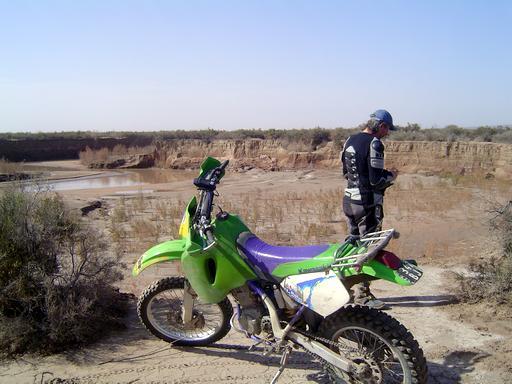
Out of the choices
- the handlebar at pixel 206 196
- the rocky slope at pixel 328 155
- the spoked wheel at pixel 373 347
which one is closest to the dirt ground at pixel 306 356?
the spoked wheel at pixel 373 347

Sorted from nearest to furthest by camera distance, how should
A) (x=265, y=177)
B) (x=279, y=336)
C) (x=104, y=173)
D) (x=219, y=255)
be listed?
(x=279, y=336)
(x=219, y=255)
(x=265, y=177)
(x=104, y=173)

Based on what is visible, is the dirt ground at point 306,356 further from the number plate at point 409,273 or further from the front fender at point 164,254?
the number plate at point 409,273

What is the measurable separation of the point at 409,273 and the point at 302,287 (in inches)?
29.7

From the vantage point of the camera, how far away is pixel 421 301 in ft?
18.7

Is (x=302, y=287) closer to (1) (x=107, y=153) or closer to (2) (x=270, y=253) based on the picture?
(2) (x=270, y=253)

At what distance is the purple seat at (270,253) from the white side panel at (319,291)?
0.49 feet

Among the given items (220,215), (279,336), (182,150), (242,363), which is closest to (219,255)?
(220,215)

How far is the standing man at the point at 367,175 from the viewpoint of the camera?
4910mm

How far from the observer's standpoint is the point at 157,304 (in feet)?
15.2

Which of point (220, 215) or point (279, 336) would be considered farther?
point (220, 215)

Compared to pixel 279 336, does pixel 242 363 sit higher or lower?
lower

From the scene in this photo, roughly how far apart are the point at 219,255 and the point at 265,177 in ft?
77.1

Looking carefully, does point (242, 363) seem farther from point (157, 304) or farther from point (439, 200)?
point (439, 200)

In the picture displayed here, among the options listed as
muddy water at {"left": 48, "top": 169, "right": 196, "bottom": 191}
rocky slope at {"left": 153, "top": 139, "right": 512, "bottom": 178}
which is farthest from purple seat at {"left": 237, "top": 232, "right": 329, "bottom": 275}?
muddy water at {"left": 48, "top": 169, "right": 196, "bottom": 191}
